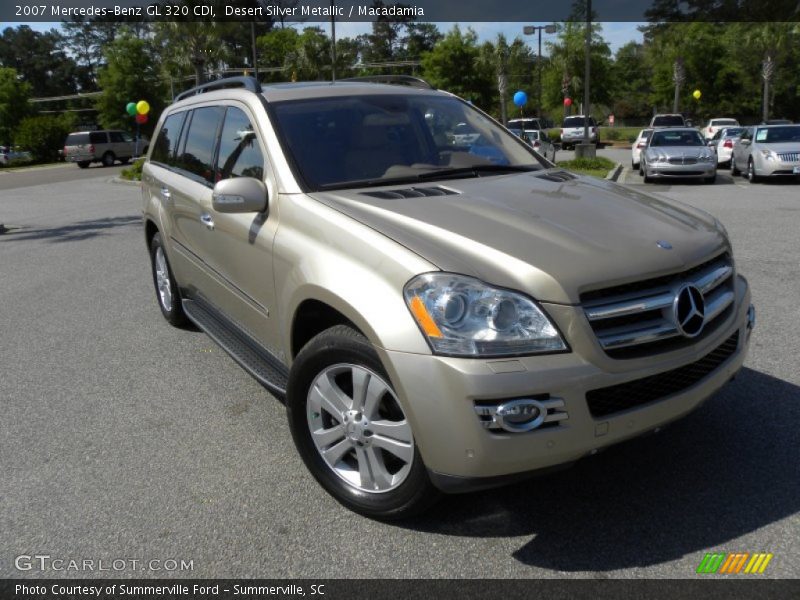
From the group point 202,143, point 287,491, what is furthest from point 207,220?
point 287,491

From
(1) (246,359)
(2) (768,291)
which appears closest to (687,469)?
(1) (246,359)

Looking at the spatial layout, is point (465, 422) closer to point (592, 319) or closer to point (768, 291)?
point (592, 319)

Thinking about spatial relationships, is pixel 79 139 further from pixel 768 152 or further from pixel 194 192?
pixel 194 192

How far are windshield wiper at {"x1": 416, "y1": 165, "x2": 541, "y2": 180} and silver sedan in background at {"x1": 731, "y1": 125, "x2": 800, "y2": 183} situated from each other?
15.6 meters

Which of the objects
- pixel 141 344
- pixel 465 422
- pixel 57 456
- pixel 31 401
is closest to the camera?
pixel 465 422

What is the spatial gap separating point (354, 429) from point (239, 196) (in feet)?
4.21

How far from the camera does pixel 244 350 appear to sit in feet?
13.6

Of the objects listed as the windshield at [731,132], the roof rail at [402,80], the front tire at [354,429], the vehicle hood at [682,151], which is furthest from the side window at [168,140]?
the windshield at [731,132]

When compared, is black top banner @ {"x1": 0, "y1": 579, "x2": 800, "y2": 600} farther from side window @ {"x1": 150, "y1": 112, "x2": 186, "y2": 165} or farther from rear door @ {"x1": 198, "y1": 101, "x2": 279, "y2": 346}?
side window @ {"x1": 150, "y1": 112, "x2": 186, "y2": 165}

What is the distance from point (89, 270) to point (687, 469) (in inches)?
310

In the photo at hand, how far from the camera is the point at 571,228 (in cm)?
308

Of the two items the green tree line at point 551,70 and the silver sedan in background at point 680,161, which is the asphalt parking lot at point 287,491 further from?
the green tree line at point 551,70

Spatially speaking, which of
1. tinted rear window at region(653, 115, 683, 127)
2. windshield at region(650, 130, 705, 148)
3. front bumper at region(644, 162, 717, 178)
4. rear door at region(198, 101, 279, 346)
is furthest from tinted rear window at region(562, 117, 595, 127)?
rear door at region(198, 101, 279, 346)

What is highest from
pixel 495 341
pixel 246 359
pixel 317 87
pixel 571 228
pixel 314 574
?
pixel 317 87
